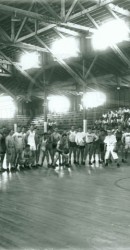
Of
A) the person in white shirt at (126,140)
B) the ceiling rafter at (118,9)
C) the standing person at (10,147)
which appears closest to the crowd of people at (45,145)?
the standing person at (10,147)

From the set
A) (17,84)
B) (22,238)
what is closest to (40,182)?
(22,238)

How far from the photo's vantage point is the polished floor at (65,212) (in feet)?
14.7

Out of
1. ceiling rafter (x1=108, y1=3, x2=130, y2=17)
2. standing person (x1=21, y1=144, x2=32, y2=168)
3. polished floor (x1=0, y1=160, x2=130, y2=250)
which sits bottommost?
polished floor (x1=0, y1=160, x2=130, y2=250)

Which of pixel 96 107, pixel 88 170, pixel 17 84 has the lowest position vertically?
pixel 88 170

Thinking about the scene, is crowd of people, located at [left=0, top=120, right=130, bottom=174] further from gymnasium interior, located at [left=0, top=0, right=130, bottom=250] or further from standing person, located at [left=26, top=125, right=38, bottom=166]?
gymnasium interior, located at [left=0, top=0, right=130, bottom=250]

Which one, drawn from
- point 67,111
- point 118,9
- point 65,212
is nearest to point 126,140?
point 118,9

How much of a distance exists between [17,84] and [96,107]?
8329 mm

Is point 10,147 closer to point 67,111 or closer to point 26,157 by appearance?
point 26,157

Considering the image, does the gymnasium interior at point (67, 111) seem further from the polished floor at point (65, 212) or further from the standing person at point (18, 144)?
the standing person at point (18, 144)

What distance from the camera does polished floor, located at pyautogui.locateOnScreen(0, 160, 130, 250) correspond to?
4.49 metres

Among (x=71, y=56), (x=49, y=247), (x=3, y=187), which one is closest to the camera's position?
(x=49, y=247)

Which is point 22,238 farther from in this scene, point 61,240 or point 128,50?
point 128,50

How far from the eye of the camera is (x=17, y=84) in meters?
31.3

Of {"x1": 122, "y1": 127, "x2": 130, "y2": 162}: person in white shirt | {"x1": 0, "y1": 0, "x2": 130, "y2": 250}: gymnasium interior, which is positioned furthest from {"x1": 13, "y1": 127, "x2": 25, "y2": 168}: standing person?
{"x1": 122, "y1": 127, "x2": 130, "y2": 162}: person in white shirt
